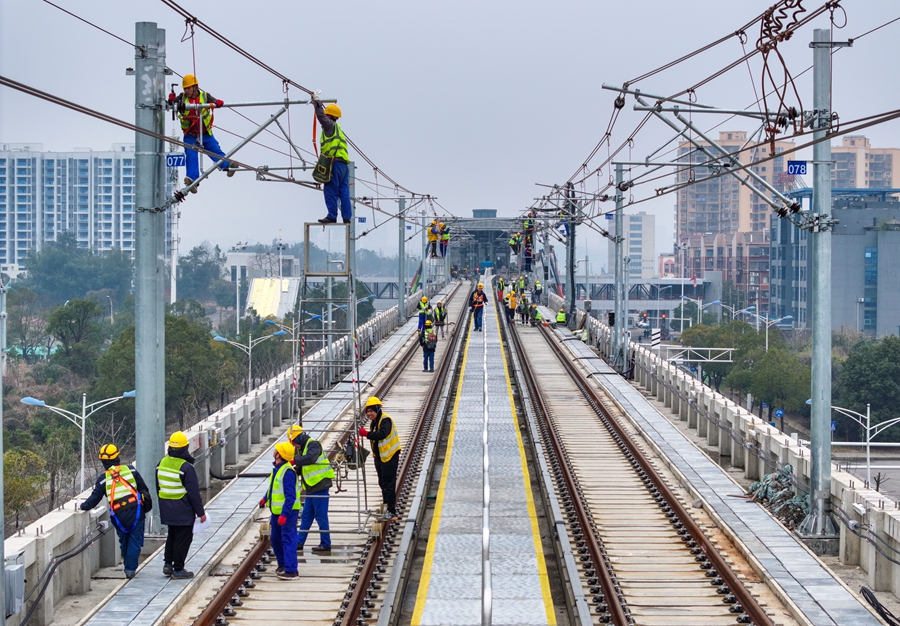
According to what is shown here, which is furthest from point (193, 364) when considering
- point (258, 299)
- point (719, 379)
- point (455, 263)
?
point (455, 263)

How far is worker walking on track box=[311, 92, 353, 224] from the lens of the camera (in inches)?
598

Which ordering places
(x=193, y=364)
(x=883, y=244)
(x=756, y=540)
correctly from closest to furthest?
1. (x=756, y=540)
2. (x=193, y=364)
3. (x=883, y=244)

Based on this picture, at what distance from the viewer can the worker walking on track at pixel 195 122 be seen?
43.5 feet

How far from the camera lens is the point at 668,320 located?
149 metres

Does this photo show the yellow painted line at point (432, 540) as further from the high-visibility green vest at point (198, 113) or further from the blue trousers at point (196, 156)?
the high-visibility green vest at point (198, 113)

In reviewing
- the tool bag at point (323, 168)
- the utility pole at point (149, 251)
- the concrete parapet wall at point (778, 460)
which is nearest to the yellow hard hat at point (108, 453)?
the utility pole at point (149, 251)

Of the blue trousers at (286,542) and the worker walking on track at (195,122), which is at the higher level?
the worker walking on track at (195,122)

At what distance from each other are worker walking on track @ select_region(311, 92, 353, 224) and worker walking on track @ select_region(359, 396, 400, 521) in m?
3.22

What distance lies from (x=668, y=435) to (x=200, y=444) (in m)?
8.93

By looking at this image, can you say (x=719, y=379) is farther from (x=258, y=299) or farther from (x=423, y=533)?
(x=423, y=533)

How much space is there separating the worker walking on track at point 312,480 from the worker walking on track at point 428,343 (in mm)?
17099

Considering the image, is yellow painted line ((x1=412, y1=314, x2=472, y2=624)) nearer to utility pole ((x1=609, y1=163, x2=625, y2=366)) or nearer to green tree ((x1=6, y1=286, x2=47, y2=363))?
utility pole ((x1=609, y1=163, x2=625, y2=366))

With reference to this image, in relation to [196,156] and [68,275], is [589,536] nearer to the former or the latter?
[196,156]

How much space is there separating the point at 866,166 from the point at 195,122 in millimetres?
192537
